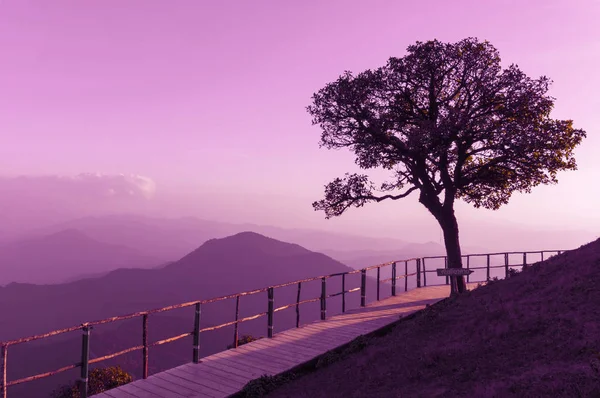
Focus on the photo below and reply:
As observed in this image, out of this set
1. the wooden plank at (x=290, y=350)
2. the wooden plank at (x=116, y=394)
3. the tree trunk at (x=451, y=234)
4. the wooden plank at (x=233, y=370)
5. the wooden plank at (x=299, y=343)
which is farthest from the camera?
the tree trunk at (x=451, y=234)

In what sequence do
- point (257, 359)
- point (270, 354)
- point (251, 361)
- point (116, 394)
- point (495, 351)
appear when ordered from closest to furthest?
point (495, 351), point (116, 394), point (251, 361), point (257, 359), point (270, 354)

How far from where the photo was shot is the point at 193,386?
8961mm

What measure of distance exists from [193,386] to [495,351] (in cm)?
575

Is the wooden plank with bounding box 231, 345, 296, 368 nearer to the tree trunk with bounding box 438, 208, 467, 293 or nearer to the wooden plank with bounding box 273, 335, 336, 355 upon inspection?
the wooden plank with bounding box 273, 335, 336, 355

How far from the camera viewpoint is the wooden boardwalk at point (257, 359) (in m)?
8.78

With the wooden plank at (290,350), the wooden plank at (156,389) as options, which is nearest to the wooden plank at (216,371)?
the wooden plank at (156,389)

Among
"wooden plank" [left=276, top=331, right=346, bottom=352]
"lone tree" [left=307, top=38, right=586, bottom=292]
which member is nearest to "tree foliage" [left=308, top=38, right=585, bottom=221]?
"lone tree" [left=307, top=38, right=586, bottom=292]

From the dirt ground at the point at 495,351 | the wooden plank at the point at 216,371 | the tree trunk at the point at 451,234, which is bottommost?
the wooden plank at the point at 216,371

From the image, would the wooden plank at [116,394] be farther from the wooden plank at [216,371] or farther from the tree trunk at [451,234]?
the tree trunk at [451,234]

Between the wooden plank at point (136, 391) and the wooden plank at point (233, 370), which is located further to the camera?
the wooden plank at point (233, 370)

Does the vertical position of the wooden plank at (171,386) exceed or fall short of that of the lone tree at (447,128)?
it falls short

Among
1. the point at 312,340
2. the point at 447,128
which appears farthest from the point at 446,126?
the point at 312,340

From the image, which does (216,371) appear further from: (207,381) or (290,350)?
(290,350)

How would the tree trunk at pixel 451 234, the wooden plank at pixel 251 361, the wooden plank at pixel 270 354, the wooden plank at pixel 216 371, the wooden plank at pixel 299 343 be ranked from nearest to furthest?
the wooden plank at pixel 216 371
the wooden plank at pixel 251 361
the wooden plank at pixel 270 354
the wooden plank at pixel 299 343
the tree trunk at pixel 451 234
